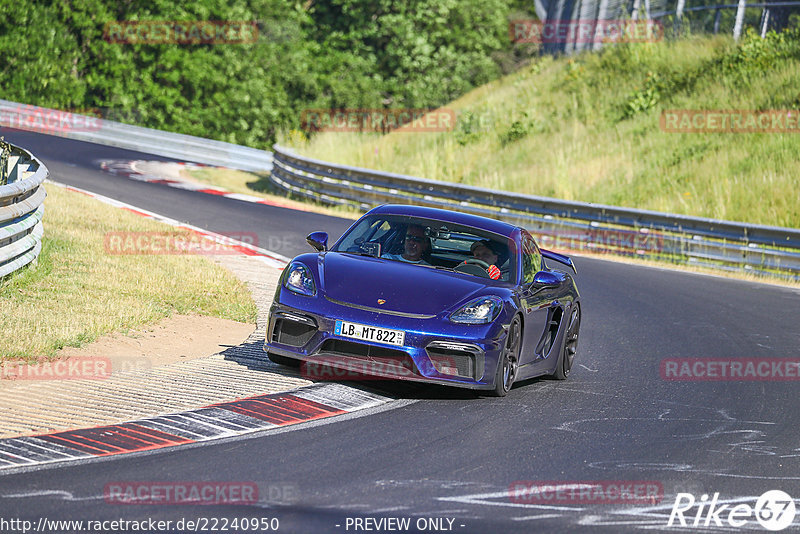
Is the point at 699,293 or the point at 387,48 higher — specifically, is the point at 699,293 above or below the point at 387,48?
below

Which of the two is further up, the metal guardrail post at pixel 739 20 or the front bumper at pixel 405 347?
the metal guardrail post at pixel 739 20

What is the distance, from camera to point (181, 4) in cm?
4903

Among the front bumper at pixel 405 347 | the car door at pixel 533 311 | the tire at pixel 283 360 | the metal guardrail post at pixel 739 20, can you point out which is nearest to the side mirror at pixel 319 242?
the tire at pixel 283 360

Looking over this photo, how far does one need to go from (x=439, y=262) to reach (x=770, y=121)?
19596 millimetres

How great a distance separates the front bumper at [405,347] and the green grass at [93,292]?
85.1 inches

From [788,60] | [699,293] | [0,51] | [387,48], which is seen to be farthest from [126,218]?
[387,48]

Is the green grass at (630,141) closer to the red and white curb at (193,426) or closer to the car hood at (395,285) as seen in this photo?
the car hood at (395,285)

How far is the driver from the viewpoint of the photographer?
32.2ft

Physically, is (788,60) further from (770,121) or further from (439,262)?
(439,262)

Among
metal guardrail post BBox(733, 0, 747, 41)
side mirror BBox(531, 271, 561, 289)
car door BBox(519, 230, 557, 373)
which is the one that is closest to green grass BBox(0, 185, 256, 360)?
car door BBox(519, 230, 557, 373)

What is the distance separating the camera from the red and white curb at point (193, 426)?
648 centimetres

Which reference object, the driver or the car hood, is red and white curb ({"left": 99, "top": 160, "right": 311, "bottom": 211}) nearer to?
the driver

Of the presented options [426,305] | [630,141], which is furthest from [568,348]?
[630,141]

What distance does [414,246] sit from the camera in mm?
9867
